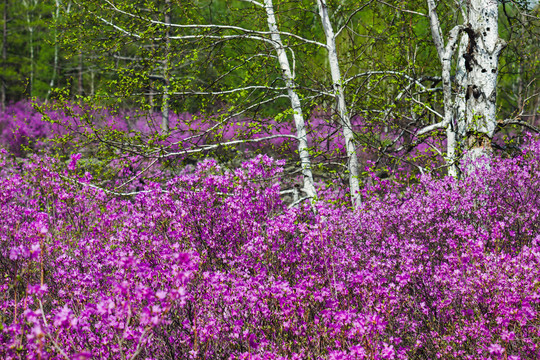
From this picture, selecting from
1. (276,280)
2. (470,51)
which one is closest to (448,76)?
(470,51)

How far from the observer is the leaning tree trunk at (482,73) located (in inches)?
209

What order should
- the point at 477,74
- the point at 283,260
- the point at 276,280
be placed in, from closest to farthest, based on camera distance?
1. the point at 276,280
2. the point at 283,260
3. the point at 477,74

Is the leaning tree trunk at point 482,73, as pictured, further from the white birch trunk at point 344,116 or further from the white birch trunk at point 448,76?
the white birch trunk at point 344,116

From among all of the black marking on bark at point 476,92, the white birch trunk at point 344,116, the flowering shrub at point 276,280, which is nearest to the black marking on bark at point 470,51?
the black marking on bark at point 476,92

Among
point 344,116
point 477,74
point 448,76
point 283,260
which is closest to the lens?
point 283,260

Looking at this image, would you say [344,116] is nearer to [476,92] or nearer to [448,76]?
[448,76]

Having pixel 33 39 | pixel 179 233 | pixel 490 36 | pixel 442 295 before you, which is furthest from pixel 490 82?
pixel 33 39

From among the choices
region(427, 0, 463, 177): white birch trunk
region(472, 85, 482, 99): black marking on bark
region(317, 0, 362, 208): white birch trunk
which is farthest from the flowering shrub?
region(472, 85, 482, 99): black marking on bark

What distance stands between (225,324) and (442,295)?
1.65m

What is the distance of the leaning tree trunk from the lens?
17.4 feet

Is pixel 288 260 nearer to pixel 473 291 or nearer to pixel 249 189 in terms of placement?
pixel 249 189

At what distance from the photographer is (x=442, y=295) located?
3.13m

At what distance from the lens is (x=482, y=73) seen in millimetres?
5398

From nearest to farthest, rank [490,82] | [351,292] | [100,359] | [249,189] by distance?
1. [100,359]
2. [351,292]
3. [249,189]
4. [490,82]
